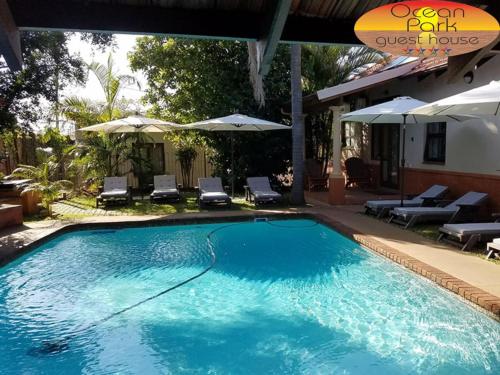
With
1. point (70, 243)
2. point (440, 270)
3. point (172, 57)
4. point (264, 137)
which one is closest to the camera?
point (440, 270)

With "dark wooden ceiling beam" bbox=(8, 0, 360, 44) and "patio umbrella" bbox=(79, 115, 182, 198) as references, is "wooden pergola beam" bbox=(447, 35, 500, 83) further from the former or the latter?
"patio umbrella" bbox=(79, 115, 182, 198)

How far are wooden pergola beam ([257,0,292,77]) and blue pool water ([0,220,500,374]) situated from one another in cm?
333

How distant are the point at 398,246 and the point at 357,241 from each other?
44.7 inches

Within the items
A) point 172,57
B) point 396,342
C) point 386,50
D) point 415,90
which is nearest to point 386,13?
point 386,50

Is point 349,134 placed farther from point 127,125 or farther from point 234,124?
point 127,125

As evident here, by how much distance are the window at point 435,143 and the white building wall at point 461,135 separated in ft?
0.53

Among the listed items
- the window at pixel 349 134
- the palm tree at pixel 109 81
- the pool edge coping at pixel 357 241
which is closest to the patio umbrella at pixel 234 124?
the pool edge coping at pixel 357 241

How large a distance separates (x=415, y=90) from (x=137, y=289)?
11529 mm

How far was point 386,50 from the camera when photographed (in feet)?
11.2

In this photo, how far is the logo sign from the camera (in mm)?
3330

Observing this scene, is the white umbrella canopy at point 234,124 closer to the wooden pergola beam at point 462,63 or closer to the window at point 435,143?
the window at point 435,143

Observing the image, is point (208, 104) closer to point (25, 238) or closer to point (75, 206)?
point (75, 206)

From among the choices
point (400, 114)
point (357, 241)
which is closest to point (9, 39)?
Result: point (357, 241)

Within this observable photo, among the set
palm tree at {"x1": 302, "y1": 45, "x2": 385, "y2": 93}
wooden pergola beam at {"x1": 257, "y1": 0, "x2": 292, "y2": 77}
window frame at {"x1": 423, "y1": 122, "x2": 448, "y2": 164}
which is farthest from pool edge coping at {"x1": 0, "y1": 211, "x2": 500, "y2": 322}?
palm tree at {"x1": 302, "y1": 45, "x2": 385, "y2": 93}
